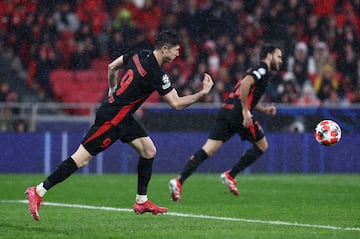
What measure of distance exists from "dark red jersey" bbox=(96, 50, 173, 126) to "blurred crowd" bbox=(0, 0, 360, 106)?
11.3 meters

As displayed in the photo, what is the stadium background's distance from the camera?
20359 mm

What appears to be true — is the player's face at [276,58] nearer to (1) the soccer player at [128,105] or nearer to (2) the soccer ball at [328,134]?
(2) the soccer ball at [328,134]

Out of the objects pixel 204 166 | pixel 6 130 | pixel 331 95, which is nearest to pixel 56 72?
pixel 6 130

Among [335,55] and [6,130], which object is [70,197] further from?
[335,55]

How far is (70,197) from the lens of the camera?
44.3ft

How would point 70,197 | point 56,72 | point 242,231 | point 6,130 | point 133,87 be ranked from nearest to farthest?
point 242,231 → point 133,87 → point 70,197 → point 6,130 → point 56,72

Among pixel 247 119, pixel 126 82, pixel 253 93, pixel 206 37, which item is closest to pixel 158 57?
pixel 126 82

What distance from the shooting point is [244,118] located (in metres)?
13.3

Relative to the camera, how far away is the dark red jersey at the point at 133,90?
9.99 metres

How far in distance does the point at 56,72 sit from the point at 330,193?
32.9 feet

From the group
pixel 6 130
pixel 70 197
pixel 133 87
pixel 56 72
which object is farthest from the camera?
pixel 56 72

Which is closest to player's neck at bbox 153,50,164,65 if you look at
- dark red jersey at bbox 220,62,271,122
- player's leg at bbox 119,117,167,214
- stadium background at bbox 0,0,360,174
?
player's leg at bbox 119,117,167,214

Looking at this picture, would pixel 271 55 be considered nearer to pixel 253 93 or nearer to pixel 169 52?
pixel 253 93

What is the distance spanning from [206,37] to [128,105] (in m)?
14.0
